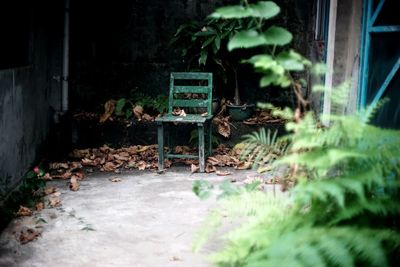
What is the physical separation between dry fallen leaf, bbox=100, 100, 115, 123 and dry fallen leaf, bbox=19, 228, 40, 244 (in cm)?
354

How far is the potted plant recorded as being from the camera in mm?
7555

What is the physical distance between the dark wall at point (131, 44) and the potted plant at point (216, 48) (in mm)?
327

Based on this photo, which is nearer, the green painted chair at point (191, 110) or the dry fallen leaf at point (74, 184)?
the dry fallen leaf at point (74, 184)

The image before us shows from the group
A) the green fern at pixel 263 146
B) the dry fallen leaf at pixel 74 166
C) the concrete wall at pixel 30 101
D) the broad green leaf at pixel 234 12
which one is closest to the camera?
the broad green leaf at pixel 234 12

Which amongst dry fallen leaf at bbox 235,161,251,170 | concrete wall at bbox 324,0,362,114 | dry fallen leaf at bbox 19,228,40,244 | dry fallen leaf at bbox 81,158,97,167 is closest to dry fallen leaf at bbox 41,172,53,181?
dry fallen leaf at bbox 81,158,97,167

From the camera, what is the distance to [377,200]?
2.42 meters

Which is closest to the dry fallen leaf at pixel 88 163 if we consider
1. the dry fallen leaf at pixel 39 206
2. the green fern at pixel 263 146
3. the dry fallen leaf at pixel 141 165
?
the dry fallen leaf at pixel 141 165

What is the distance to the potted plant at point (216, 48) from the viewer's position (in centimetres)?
755

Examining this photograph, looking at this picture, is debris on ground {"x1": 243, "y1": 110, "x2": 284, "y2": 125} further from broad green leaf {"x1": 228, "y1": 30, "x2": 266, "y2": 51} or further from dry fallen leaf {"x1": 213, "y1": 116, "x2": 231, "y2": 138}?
broad green leaf {"x1": 228, "y1": 30, "x2": 266, "y2": 51}

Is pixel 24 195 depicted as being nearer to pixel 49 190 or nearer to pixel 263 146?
pixel 49 190

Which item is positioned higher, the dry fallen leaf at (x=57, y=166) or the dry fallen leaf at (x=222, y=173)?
the dry fallen leaf at (x=222, y=173)

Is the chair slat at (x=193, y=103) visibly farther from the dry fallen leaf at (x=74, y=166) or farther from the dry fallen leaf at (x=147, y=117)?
the dry fallen leaf at (x=74, y=166)

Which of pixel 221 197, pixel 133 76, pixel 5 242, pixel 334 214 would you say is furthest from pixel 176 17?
pixel 334 214

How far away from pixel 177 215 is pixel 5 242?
1629 millimetres
